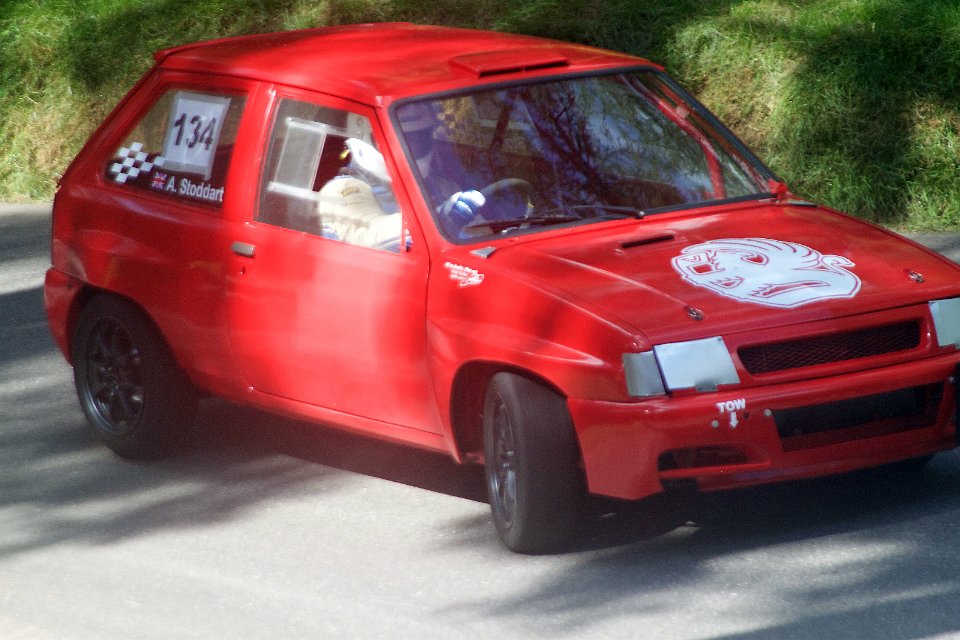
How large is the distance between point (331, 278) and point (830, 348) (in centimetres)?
189

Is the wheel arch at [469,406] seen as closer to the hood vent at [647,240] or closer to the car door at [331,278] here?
the car door at [331,278]

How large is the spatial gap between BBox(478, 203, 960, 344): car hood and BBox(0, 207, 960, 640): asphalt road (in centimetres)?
82

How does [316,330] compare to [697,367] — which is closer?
[697,367]

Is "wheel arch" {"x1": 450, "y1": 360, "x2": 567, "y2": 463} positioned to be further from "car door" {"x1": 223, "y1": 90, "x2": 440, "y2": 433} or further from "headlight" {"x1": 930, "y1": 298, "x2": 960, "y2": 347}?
"headlight" {"x1": 930, "y1": 298, "x2": 960, "y2": 347}

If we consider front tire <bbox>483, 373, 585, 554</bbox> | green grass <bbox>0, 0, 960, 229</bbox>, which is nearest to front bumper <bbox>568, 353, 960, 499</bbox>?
front tire <bbox>483, 373, 585, 554</bbox>

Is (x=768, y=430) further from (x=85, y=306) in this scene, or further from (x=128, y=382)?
(x=85, y=306)

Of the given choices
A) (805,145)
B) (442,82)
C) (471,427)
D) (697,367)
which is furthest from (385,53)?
(805,145)

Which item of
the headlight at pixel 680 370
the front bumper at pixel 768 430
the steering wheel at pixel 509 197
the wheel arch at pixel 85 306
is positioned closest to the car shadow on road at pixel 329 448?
the wheel arch at pixel 85 306

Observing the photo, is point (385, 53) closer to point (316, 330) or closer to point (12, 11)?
point (316, 330)

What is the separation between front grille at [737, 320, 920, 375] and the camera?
16.8 ft

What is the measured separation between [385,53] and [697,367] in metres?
2.22

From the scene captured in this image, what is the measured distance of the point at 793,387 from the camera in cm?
509

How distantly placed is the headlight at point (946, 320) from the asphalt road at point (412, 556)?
0.67 metres

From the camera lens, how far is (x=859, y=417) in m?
5.25
